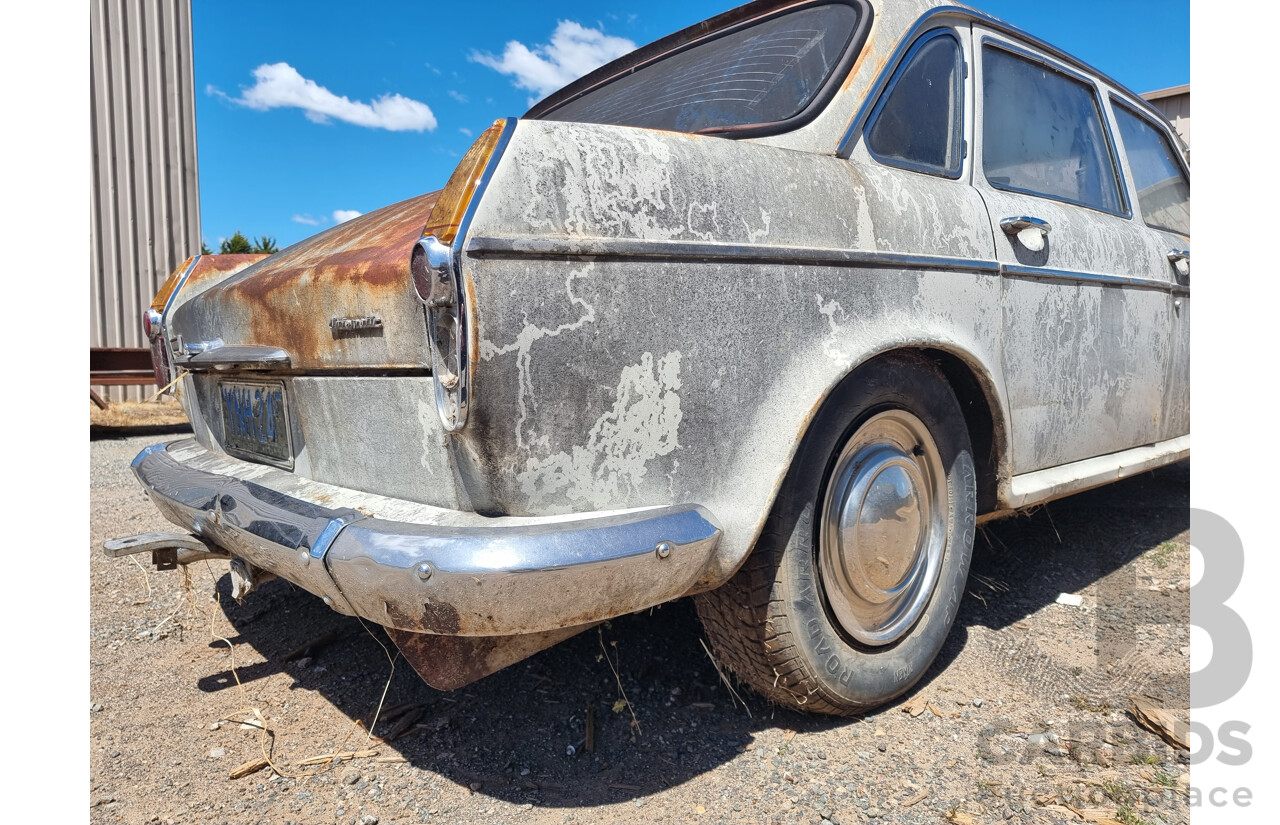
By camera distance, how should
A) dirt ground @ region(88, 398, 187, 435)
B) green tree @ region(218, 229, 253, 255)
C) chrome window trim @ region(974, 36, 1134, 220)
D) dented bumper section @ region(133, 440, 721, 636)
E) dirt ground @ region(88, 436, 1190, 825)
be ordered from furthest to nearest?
green tree @ region(218, 229, 253, 255)
dirt ground @ region(88, 398, 187, 435)
chrome window trim @ region(974, 36, 1134, 220)
dirt ground @ region(88, 436, 1190, 825)
dented bumper section @ region(133, 440, 721, 636)

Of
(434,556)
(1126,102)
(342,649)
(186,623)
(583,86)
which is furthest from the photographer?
(1126,102)

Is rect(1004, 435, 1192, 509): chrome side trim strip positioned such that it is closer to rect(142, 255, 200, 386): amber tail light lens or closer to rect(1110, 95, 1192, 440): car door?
rect(1110, 95, 1192, 440): car door

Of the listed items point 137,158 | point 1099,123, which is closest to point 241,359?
point 1099,123

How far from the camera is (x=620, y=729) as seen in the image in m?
1.96

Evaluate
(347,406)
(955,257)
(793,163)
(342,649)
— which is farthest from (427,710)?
(955,257)

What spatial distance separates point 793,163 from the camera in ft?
5.72

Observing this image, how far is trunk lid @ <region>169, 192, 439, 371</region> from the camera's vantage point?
152 centimetres

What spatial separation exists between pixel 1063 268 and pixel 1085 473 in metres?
0.67

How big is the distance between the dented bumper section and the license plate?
1.08 ft

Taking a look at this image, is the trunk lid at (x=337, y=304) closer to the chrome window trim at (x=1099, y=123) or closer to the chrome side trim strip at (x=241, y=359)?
the chrome side trim strip at (x=241, y=359)

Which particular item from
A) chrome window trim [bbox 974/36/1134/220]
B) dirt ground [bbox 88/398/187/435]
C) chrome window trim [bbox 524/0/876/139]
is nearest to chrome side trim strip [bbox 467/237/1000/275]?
chrome window trim [bbox 524/0/876/139]

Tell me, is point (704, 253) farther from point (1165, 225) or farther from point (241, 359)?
point (1165, 225)

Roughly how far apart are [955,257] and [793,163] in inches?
23.0

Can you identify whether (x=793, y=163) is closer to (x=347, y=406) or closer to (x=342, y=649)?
(x=347, y=406)
